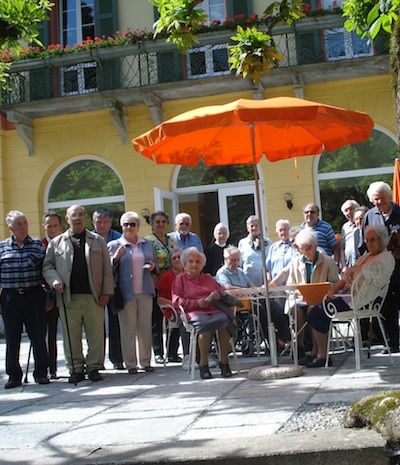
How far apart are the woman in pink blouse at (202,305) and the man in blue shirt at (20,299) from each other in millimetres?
1427

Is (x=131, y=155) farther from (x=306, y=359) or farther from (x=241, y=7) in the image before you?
(x=306, y=359)

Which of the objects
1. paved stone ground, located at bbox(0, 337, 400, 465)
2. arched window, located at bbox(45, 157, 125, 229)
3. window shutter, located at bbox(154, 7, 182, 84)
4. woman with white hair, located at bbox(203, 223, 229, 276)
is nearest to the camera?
paved stone ground, located at bbox(0, 337, 400, 465)

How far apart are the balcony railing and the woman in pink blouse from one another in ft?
29.9

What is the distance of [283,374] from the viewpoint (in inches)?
269

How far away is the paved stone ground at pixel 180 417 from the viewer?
411 cm

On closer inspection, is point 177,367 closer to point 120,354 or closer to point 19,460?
point 120,354

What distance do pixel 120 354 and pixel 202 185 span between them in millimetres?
8928

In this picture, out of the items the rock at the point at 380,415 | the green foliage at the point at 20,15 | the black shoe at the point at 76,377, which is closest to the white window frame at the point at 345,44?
the green foliage at the point at 20,15

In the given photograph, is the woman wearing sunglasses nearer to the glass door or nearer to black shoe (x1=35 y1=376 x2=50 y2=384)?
black shoe (x1=35 y1=376 x2=50 y2=384)

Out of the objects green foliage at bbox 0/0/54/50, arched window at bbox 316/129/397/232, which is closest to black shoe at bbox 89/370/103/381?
green foliage at bbox 0/0/54/50

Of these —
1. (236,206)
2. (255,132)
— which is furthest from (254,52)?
(236,206)

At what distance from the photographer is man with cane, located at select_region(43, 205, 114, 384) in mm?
7730

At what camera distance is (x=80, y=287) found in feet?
25.5

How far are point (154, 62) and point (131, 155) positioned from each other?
6.94 ft
